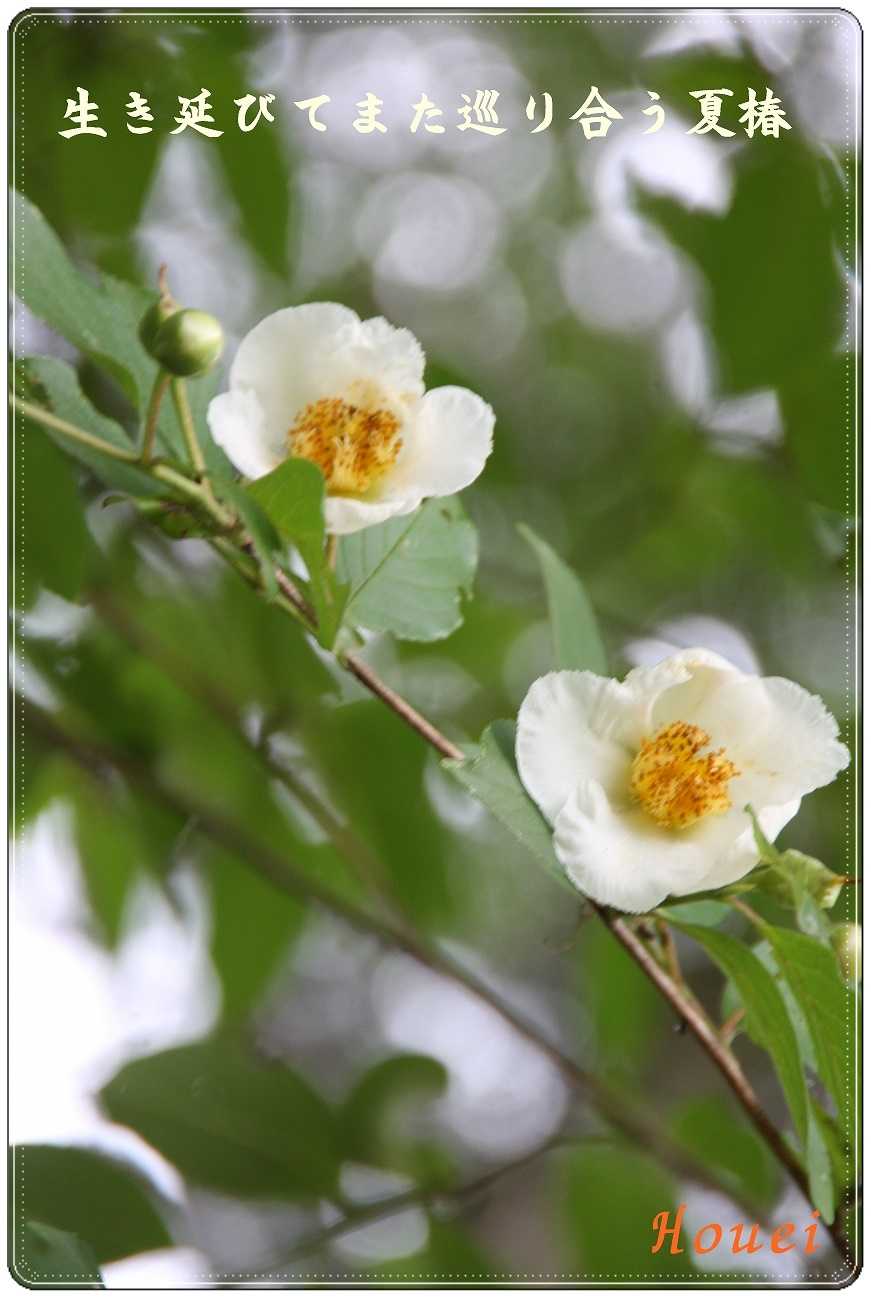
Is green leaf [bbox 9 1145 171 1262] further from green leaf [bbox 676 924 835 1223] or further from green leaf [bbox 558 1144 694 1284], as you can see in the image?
green leaf [bbox 676 924 835 1223]

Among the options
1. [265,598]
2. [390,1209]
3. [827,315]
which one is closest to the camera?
[265,598]

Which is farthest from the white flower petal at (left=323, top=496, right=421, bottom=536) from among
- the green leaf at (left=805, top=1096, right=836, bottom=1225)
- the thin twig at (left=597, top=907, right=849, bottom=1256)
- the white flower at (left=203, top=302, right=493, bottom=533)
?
the green leaf at (left=805, top=1096, right=836, bottom=1225)

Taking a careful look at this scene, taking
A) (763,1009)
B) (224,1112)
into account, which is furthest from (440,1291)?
(763,1009)

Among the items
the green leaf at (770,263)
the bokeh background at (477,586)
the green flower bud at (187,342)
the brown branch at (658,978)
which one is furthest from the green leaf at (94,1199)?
the green leaf at (770,263)

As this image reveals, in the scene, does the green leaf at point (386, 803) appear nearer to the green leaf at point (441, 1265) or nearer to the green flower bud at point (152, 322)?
the green leaf at point (441, 1265)

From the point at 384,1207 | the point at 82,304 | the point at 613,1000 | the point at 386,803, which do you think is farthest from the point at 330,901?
the point at 82,304

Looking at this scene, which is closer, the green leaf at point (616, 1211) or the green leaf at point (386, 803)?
the green leaf at point (616, 1211)

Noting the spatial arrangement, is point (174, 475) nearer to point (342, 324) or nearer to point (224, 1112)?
point (342, 324)
